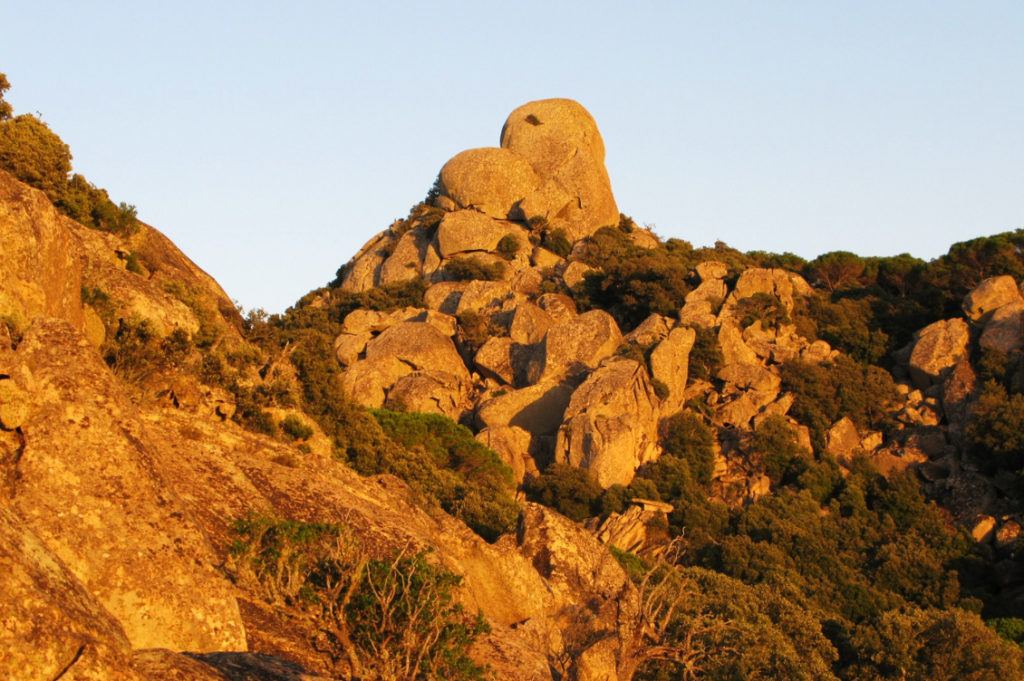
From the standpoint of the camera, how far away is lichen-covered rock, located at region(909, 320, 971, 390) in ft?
155

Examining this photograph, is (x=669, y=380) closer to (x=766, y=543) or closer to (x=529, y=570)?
(x=766, y=543)

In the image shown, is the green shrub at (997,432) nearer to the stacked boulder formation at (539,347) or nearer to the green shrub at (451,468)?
the stacked boulder formation at (539,347)

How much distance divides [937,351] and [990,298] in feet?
12.0

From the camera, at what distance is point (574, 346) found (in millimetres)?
48938

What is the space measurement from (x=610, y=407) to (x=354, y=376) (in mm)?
11676

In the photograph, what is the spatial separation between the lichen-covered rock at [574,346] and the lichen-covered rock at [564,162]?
1654 cm

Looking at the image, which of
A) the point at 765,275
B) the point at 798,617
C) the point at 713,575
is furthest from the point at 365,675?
the point at 765,275

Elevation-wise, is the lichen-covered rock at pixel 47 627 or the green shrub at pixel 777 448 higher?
the green shrub at pixel 777 448

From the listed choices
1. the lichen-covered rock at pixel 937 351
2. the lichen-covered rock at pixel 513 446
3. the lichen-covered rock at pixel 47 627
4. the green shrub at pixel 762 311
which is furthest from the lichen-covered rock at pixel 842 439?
the lichen-covered rock at pixel 47 627

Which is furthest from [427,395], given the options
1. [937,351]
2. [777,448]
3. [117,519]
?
[117,519]

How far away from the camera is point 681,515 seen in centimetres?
3969

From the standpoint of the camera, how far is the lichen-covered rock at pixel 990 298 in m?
48.1

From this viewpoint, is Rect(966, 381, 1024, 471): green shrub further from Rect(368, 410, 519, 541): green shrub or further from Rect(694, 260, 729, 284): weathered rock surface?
Rect(368, 410, 519, 541): green shrub

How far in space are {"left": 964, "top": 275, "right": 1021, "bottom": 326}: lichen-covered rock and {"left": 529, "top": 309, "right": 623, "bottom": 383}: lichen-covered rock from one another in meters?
15.7
